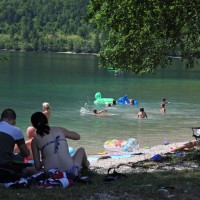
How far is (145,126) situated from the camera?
95.3ft

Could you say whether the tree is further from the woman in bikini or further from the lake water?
the lake water

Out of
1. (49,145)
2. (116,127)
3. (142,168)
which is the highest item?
(49,145)

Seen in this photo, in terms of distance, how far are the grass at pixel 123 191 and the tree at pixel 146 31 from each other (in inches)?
199

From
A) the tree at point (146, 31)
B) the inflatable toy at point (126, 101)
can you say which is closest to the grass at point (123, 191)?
the tree at point (146, 31)

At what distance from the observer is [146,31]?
1373cm

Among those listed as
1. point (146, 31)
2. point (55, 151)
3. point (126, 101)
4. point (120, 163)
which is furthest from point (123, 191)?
point (126, 101)

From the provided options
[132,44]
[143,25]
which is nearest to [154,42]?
[132,44]

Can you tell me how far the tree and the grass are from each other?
5046mm

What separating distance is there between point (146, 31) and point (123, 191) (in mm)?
7669

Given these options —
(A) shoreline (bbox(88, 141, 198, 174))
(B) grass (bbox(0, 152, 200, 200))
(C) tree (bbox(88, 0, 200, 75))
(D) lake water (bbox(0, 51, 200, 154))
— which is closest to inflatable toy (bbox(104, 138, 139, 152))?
(D) lake water (bbox(0, 51, 200, 154))

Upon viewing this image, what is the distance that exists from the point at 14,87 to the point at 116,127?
30.4 m

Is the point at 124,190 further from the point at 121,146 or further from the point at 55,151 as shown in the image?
the point at 121,146

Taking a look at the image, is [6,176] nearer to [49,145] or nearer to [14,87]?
[49,145]

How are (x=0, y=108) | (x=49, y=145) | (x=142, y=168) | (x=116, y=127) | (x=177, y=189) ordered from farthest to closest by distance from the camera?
1. (x=0, y=108)
2. (x=116, y=127)
3. (x=142, y=168)
4. (x=49, y=145)
5. (x=177, y=189)
